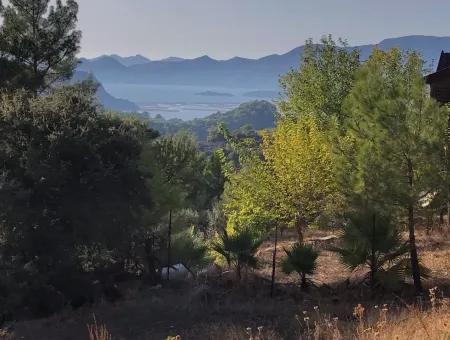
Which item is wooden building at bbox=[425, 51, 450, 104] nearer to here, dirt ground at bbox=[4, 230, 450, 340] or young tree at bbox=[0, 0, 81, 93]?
dirt ground at bbox=[4, 230, 450, 340]

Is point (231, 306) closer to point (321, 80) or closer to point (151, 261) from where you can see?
point (151, 261)

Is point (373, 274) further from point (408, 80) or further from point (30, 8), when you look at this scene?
point (30, 8)

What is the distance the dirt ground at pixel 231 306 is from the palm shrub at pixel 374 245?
526mm

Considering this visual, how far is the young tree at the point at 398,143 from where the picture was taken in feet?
36.7

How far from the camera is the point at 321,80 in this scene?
26.1 m

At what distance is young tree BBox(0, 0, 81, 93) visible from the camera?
21203 mm

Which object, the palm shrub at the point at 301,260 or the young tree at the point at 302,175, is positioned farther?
the young tree at the point at 302,175

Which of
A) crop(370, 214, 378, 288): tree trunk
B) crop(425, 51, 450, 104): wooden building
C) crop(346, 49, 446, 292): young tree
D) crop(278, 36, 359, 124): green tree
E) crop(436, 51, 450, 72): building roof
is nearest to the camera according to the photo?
crop(346, 49, 446, 292): young tree

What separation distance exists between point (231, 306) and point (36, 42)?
16.1 m

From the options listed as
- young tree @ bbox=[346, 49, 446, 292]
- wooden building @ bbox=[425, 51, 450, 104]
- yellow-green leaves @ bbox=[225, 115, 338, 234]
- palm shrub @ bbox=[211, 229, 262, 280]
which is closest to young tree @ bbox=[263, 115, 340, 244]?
yellow-green leaves @ bbox=[225, 115, 338, 234]

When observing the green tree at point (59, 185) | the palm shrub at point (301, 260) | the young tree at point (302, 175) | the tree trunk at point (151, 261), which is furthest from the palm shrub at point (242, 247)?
the tree trunk at point (151, 261)

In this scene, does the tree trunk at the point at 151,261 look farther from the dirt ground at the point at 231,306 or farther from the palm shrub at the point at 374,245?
the palm shrub at the point at 374,245

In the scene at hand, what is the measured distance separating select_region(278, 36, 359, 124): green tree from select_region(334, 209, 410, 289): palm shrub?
12.4 m

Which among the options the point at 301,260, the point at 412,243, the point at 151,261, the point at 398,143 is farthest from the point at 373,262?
the point at 151,261
